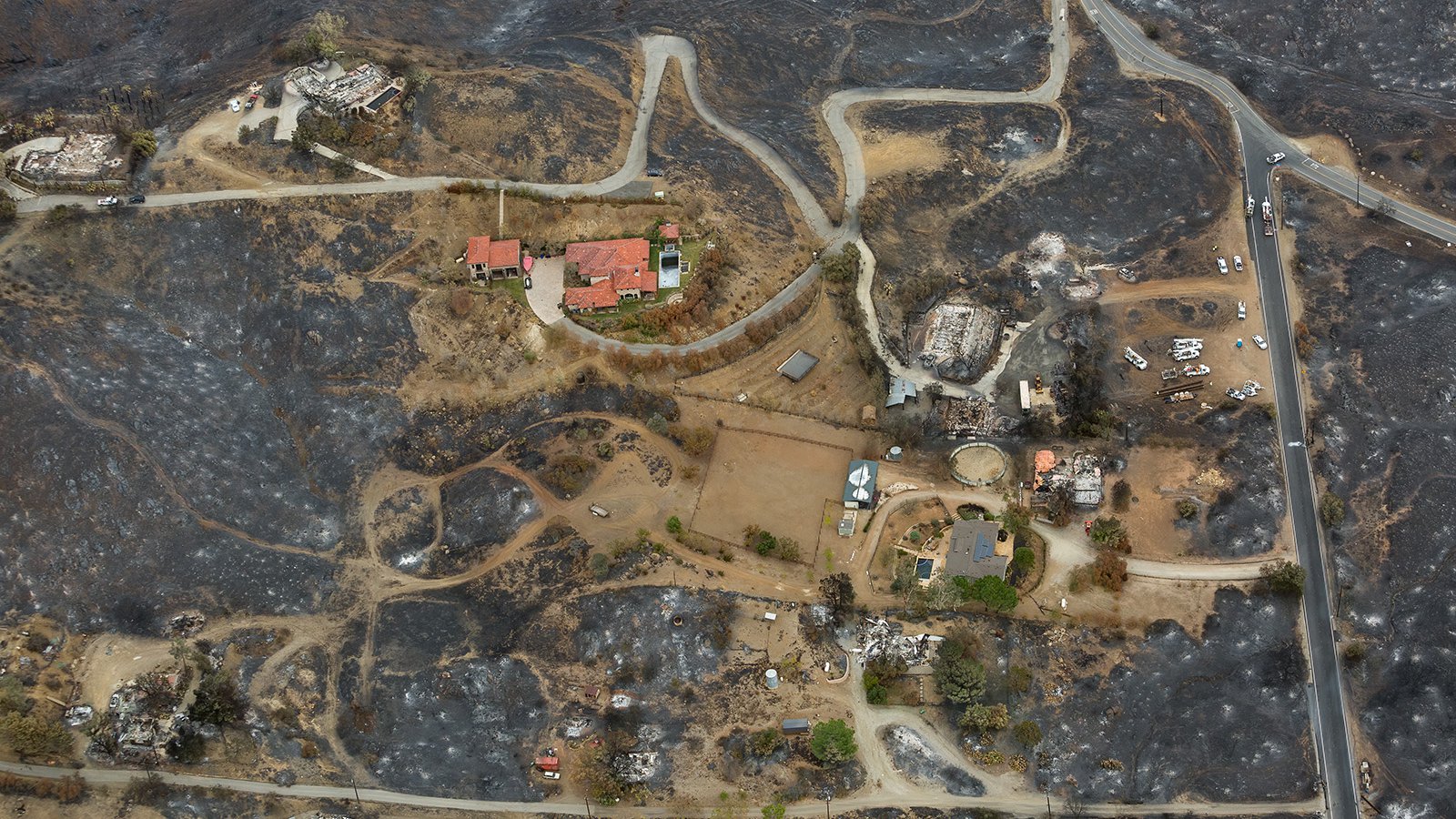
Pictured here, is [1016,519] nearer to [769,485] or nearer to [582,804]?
[769,485]

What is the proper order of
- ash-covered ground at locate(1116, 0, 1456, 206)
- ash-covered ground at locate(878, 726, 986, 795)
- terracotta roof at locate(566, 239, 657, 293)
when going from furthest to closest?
ash-covered ground at locate(1116, 0, 1456, 206), terracotta roof at locate(566, 239, 657, 293), ash-covered ground at locate(878, 726, 986, 795)

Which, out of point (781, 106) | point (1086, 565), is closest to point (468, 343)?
point (781, 106)

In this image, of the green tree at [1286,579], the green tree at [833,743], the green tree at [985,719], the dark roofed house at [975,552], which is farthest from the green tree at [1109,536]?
the green tree at [833,743]

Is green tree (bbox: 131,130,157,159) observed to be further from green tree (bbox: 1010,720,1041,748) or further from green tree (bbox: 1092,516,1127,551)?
green tree (bbox: 1010,720,1041,748)

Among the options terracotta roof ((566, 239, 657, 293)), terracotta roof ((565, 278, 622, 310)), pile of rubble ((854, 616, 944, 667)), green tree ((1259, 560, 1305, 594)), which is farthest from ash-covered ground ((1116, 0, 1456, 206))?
terracotta roof ((565, 278, 622, 310))

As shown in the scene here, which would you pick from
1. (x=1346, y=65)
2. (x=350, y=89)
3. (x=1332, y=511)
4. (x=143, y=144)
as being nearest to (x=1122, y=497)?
(x=1332, y=511)

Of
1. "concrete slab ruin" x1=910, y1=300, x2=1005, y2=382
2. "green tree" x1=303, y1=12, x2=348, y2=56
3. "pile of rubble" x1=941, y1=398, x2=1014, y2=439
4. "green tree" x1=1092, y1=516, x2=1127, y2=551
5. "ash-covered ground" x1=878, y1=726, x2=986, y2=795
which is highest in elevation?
"green tree" x1=303, y1=12, x2=348, y2=56

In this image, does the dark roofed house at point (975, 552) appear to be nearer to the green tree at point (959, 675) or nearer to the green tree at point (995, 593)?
the green tree at point (995, 593)
